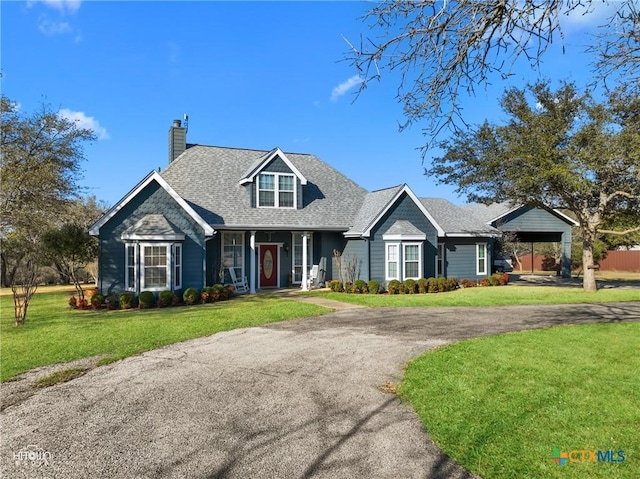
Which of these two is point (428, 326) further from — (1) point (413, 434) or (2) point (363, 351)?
(1) point (413, 434)

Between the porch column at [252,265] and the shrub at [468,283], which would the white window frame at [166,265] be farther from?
the shrub at [468,283]

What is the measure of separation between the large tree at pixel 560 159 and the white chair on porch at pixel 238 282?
1197cm

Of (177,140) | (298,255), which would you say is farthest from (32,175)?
(298,255)

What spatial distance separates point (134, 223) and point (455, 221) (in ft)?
60.1

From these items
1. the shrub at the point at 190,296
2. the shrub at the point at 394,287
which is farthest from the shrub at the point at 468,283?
the shrub at the point at 190,296

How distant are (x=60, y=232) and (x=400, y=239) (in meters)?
15.9

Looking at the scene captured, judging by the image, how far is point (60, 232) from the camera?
59.6ft

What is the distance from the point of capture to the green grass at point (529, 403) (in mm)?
3895

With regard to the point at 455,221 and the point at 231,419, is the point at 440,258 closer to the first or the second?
the point at 455,221

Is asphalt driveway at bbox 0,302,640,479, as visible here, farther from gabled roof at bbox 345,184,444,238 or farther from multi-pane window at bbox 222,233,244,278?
gabled roof at bbox 345,184,444,238

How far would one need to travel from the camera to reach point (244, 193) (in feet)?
70.7

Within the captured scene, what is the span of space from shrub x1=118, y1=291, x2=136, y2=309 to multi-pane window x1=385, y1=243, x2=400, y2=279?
471 inches

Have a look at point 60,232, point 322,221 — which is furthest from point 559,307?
point 60,232

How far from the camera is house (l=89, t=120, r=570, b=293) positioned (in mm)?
16672
